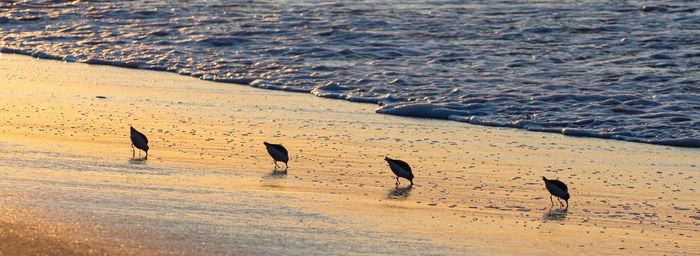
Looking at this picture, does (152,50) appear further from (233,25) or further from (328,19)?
(328,19)

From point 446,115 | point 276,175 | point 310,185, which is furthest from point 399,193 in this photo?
point 446,115

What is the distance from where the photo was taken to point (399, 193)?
8258 millimetres

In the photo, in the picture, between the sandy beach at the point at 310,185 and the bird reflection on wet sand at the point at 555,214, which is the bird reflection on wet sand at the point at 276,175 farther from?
the bird reflection on wet sand at the point at 555,214

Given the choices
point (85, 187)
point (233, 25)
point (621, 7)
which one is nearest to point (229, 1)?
point (233, 25)

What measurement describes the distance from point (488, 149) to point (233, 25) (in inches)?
484

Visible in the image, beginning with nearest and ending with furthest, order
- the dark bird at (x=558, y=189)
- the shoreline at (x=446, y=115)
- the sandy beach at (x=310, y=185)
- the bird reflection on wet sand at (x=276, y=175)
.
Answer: the sandy beach at (x=310, y=185) → the dark bird at (x=558, y=189) → the bird reflection on wet sand at (x=276, y=175) → the shoreline at (x=446, y=115)

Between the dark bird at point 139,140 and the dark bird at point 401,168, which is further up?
the dark bird at point 401,168

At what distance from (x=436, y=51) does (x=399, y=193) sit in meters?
10.1

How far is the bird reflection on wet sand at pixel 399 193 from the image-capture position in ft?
26.7

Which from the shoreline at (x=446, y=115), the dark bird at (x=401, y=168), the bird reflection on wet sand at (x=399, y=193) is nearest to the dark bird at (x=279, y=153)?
the dark bird at (x=401, y=168)

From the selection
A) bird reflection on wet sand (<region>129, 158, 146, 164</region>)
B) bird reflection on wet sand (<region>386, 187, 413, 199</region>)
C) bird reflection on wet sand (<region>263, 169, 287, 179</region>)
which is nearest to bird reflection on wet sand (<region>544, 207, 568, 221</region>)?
bird reflection on wet sand (<region>386, 187, 413, 199</region>)

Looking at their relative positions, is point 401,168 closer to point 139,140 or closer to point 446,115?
point 139,140

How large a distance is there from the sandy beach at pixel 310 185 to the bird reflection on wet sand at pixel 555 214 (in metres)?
0.03

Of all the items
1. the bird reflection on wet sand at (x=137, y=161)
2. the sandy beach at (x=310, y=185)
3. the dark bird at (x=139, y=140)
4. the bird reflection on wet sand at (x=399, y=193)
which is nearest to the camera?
the sandy beach at (x=310, y=185)
